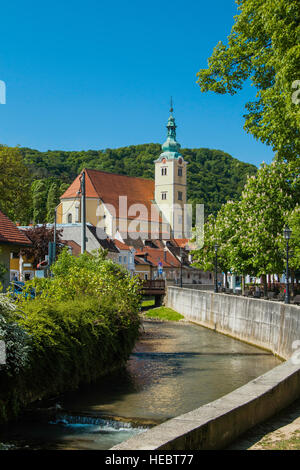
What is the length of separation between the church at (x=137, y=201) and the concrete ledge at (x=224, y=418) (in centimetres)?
7907

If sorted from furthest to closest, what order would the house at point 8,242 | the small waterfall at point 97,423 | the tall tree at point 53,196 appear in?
the tall tree at point 53,196 → the house at point 8,242 → the small waterfall at point 97,423

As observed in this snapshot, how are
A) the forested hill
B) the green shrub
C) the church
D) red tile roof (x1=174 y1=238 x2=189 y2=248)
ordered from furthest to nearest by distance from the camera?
the forested hill < red tile roof (x1=174 y1=238 x2=189 y2=248) < the church < the green shrub

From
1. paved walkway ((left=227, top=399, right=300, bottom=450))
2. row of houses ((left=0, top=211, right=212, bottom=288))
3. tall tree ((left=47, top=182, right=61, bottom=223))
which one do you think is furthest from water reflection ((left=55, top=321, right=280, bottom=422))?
tall tree ((left=47, top=182, right=61, bottom=223))

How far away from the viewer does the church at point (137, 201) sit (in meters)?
99.9

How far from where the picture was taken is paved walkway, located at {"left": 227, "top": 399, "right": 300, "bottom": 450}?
6.53 m

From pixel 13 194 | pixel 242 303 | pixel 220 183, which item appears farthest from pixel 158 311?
pixel 220 183

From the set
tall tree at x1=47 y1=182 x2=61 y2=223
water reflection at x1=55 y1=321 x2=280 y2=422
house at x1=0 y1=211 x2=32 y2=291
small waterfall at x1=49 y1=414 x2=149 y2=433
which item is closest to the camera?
small waterfall at x1=49 y1=414 x2=149 y2=433

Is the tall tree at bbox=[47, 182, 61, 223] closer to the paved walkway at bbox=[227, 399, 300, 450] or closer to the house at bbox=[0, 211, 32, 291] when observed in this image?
the house at bbox=[0, 211, 32, 291]

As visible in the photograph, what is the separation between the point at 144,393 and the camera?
50.6 feet

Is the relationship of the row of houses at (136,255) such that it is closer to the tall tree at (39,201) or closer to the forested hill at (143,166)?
the tall tree at (39,201)

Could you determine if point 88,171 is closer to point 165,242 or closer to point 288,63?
point 165,242

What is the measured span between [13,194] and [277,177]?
18306 millimetres

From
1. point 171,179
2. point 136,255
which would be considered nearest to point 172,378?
point 136,255

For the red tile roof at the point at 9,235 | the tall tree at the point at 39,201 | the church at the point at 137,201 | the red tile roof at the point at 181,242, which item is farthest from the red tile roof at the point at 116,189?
the red tile roof at the point at 9,235
